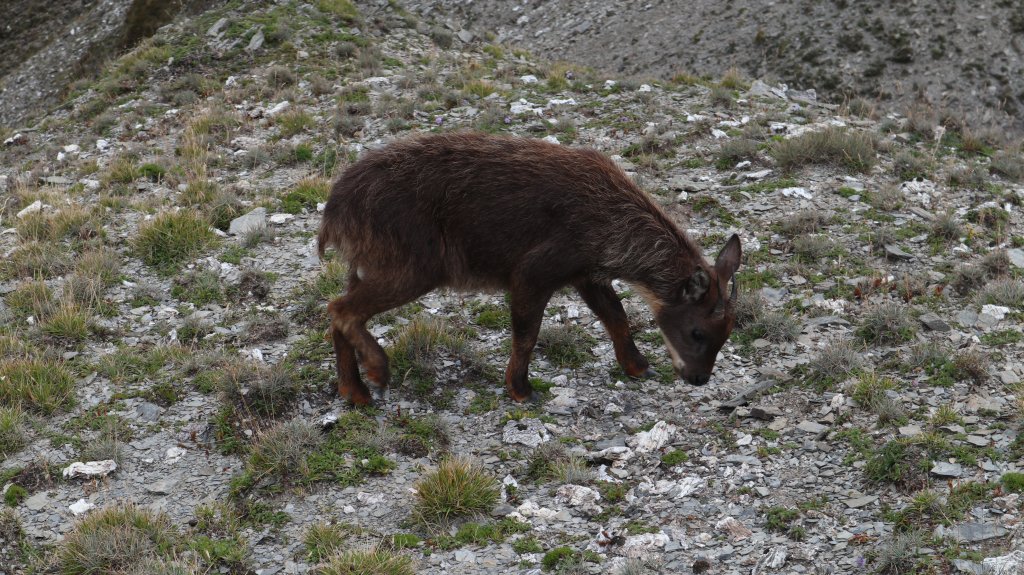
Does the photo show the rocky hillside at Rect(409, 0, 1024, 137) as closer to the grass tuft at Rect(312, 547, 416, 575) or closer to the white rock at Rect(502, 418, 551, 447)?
the white rock at Rect(502, 418, 551, 447)

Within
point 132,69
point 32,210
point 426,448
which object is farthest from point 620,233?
point 132,69

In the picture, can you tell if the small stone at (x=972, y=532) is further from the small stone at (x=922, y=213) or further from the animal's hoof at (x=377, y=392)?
the small stone at (x=922, y=213)

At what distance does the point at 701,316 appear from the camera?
299 inches

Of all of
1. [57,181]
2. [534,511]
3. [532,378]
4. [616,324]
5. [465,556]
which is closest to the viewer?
[465,556]

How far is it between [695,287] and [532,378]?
1.84m

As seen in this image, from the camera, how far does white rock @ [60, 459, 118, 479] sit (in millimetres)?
6707

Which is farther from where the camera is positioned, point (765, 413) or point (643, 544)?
point (765, 413)

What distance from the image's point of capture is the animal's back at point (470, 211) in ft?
24.5

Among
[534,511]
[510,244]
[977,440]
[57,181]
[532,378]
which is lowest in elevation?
[532,378]

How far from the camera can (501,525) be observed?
6.25 m

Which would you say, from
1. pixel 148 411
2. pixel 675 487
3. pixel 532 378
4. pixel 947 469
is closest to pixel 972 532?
pixel 947 469

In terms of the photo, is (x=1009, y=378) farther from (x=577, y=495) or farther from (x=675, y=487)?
(x=577, y=495)

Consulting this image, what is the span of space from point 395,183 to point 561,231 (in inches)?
58.9

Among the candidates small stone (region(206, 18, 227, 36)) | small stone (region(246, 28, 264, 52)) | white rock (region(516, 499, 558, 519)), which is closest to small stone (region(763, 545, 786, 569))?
white rock (region(516, 499, 558, 519))
